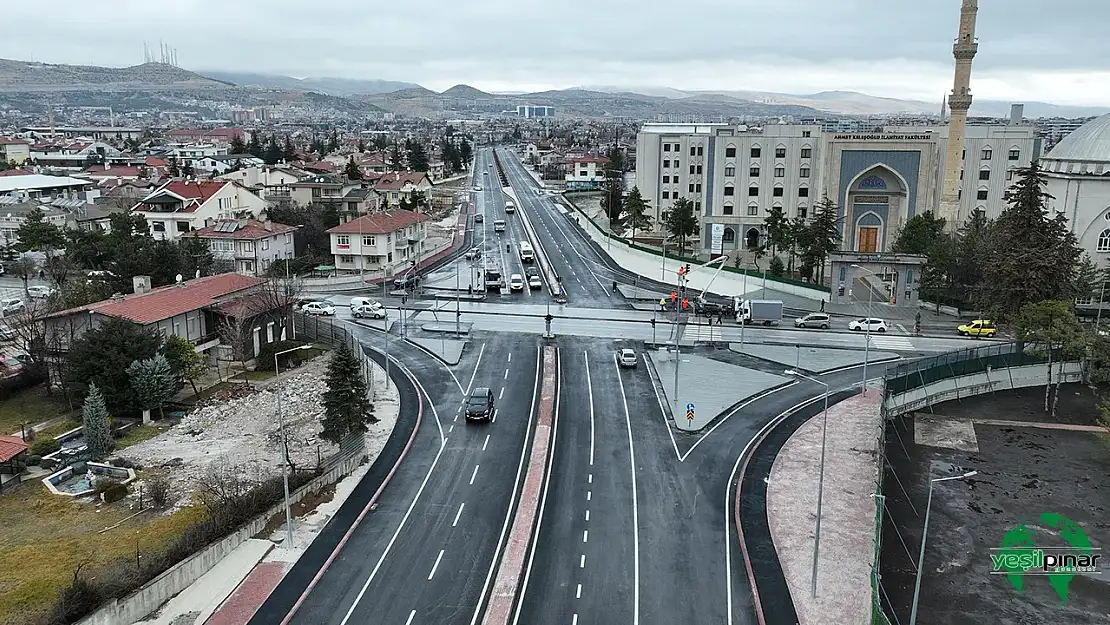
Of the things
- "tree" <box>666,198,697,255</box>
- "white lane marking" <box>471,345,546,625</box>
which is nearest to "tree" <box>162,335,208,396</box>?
"white lane marking" <box>471,345,546,625</box>

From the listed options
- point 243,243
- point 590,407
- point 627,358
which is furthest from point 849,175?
point 243,243

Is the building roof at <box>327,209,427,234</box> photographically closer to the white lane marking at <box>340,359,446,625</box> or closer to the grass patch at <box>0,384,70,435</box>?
the white lane marking at <box>340,359,446,625</box>

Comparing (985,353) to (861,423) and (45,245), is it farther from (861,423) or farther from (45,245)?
(45,245)

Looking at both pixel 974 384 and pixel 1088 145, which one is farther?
pixel 1088 145

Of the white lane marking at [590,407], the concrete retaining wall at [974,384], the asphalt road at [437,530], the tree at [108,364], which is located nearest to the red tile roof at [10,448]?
the tree at [108,364]

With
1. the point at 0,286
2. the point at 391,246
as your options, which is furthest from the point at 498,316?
the point at 0,286

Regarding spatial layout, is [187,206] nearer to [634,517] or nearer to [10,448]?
[10,448]

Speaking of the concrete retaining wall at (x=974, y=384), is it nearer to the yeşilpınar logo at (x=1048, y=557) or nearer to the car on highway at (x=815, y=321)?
the yeşilpınar logo at (x=1048, y=557)
